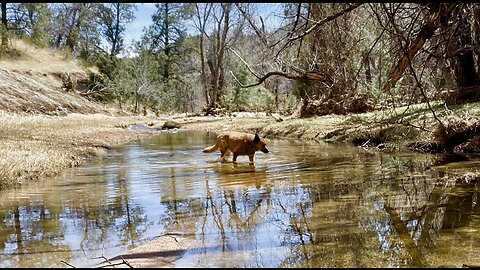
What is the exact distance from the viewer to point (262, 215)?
583 centimetres

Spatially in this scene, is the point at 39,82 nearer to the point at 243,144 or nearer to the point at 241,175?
the point at 243,144

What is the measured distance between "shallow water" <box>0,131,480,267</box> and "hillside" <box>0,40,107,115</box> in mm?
22119

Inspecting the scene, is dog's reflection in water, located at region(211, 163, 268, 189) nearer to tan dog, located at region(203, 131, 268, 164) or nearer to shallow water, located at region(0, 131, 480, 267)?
shallow water, located at region(0, 131, 480, 267)

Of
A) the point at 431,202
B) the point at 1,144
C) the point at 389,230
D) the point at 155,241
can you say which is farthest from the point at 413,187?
the point at 1,144

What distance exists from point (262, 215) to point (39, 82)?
33193 millimetres

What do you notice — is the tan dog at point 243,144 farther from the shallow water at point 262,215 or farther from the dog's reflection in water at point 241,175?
the shallow water at point 262,215

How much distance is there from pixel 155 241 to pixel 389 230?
2.51 meters

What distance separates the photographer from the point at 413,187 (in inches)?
288

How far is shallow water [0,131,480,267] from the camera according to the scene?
166 inches

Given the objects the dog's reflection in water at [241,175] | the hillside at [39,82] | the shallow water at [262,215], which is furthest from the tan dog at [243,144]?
the hillside at [39,82]

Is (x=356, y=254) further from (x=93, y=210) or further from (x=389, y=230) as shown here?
(x=93, y=210)

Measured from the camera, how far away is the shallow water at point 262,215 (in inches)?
A: 166

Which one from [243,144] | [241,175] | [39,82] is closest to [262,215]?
[241,175]

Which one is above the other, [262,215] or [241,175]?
[241,175]
